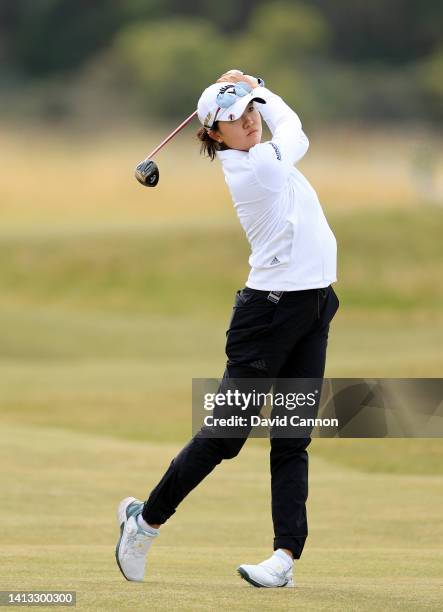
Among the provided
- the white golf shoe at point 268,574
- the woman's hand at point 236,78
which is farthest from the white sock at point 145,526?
the woman's hand at point 236,78

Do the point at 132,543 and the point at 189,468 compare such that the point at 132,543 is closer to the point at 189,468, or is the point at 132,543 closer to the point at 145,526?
the point at 145,526

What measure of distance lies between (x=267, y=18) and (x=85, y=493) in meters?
55.5

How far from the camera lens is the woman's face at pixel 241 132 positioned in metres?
4.61

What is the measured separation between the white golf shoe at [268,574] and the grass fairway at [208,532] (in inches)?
1.7

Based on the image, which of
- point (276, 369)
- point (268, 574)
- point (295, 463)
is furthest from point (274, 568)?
point (276, 369)

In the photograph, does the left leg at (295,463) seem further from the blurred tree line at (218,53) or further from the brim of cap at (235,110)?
the blurred tree line at (218,53)

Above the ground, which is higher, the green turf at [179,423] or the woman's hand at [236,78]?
the woman's hand at [236,78]

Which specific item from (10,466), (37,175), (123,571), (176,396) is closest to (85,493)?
(10,466)

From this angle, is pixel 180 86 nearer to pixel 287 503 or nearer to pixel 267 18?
pixel 267 18

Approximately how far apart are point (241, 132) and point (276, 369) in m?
0.75

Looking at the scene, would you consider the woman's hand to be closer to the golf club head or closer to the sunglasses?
the sunglasses

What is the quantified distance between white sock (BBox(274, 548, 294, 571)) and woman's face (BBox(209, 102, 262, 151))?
127 cm

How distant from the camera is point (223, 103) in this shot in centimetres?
462

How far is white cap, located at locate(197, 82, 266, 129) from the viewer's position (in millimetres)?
4609
